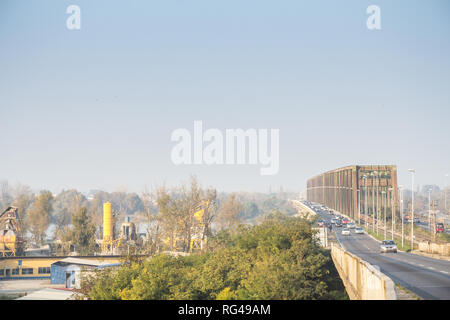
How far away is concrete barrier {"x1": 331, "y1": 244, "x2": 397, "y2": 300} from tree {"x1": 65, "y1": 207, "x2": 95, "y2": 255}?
59.7m

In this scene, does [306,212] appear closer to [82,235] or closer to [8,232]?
[82,235]

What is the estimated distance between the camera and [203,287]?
24.6 m

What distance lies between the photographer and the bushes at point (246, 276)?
20.2 metres

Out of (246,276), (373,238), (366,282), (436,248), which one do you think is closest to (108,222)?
(373,238)

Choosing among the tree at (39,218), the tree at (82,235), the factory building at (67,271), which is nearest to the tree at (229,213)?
the tree at (82,235)

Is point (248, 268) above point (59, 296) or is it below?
above

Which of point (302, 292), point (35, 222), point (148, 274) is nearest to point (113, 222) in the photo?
point (35, 222)

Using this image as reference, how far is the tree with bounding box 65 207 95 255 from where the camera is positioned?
78.4 meters

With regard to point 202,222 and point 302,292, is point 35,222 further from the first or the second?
point 302,292

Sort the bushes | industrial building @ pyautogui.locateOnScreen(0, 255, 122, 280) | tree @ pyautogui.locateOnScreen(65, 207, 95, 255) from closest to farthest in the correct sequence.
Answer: the bushes < industrial building @ pyautogui.locateOnScreen(0, 255, 122, 280) < tree @ pyautogui.locateOnScreen(65, 207, 95, 255)

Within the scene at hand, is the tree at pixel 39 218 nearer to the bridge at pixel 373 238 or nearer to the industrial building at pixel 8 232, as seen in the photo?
the industrial building at pixel 8 232

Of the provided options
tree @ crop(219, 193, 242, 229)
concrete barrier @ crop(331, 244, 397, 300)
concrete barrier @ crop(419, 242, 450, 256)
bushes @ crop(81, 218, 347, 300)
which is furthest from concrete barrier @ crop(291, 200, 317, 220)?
concrete barrier @ crop(331, 244, 397, 300)

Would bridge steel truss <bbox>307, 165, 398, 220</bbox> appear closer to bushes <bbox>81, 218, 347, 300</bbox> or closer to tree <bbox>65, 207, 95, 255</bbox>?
tree <bbox>65, 207, 95, 255</bbox>
